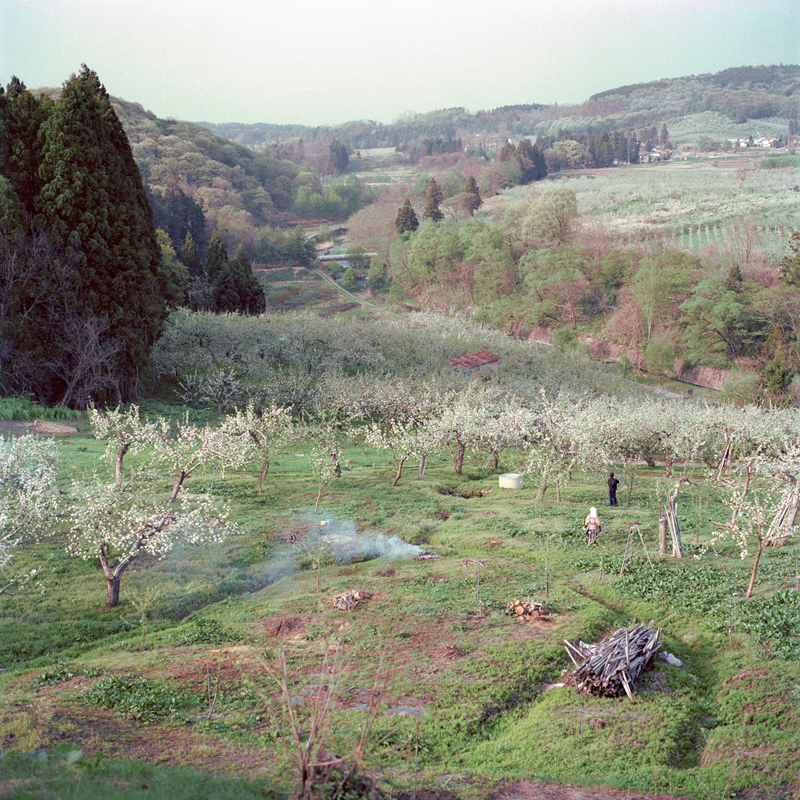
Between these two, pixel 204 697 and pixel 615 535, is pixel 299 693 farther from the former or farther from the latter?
pixel 615 535

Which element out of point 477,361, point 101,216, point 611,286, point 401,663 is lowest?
point 401,663

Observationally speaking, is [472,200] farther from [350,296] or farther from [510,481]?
[510,481]

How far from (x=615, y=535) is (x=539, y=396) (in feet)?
48.2

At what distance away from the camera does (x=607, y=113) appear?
142 m

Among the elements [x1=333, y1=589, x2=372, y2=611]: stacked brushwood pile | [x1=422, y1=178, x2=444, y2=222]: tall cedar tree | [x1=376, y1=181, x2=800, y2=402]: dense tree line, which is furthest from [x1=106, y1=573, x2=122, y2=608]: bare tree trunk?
[x1=422, y1=178, x2=444, y2=222]: tall cedar tree

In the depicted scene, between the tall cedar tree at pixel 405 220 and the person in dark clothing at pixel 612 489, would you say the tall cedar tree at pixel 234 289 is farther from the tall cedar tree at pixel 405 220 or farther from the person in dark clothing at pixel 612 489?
the tall cedar tree at pixel 405 220

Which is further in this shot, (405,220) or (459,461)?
(405,220)

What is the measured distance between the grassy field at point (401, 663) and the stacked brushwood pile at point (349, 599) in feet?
0.69

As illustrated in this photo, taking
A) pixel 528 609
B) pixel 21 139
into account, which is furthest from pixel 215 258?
pixel 528 609

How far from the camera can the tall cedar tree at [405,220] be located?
3186 inches

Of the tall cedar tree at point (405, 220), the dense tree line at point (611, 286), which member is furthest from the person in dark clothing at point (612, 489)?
the tall cedar tree at point (405, 220)

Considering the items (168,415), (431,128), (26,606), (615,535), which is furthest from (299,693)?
(431,128)

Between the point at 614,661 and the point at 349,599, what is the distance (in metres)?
4.74

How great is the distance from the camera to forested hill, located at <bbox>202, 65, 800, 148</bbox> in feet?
385
